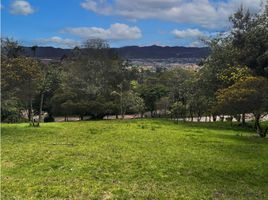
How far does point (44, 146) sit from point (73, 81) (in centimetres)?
4439

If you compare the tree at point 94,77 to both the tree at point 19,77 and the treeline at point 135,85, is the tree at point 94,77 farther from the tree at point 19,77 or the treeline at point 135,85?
the tree at point 19,77

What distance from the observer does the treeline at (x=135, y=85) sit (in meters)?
28.8

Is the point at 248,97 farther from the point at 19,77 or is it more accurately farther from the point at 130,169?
the point at 130,169

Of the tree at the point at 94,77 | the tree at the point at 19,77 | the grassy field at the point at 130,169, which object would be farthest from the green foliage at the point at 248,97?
the tree at the point at 94,77

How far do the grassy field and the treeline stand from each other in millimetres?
5811

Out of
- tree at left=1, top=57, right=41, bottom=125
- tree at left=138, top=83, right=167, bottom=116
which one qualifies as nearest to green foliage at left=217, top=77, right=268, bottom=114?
tree at left=1, top=57, right=41, bottom=125

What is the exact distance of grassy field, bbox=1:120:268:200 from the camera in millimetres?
12156

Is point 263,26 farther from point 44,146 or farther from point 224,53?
point 44,146

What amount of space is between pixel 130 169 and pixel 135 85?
60.1 meters

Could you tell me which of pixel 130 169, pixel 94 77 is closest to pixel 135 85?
pixel 94 77

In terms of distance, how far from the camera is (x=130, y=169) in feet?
50.5

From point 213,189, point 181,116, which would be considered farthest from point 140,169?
point 181,116

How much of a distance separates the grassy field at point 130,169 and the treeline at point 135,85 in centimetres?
581

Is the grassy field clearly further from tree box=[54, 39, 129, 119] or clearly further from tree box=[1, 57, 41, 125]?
tree box=[54, 39, 129, 119]
